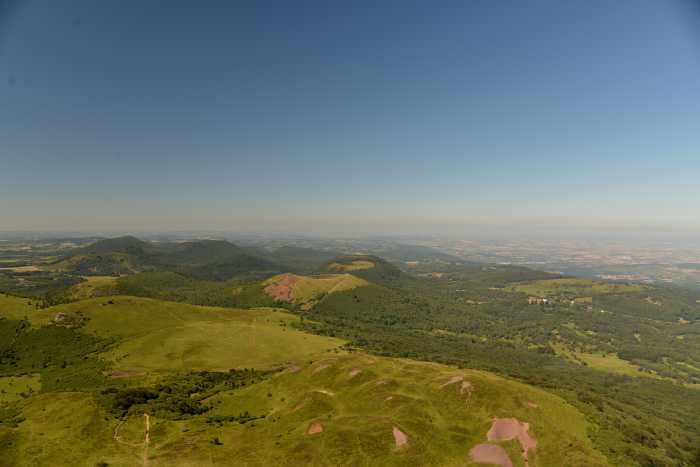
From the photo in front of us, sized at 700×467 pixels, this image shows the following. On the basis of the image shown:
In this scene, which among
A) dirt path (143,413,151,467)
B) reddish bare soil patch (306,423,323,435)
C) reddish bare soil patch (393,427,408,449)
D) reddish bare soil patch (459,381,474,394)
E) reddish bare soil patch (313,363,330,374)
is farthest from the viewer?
reddish bare soil patch (313,363,330,374)

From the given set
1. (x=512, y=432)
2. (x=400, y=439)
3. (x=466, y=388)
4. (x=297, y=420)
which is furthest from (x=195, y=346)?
(x=512, y=432)

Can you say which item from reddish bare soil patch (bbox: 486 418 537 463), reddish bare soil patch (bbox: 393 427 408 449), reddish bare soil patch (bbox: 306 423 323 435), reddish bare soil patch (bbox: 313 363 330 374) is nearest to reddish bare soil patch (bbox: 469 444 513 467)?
reddish bare soil patch (bbox: 486 418 537 463)

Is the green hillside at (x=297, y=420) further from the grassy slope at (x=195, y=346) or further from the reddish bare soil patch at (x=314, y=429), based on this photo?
the grassy slope at (x=195, y=346)

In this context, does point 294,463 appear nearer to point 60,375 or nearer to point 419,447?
point 419,447

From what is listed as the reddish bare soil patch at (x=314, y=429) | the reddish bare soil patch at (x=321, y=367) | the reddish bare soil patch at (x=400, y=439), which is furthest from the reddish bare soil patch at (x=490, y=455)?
the reddish bare soil patch at (x=321, y=367)

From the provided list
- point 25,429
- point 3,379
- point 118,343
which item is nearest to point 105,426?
point 25,429

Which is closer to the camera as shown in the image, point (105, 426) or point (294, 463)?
point (294, 463)

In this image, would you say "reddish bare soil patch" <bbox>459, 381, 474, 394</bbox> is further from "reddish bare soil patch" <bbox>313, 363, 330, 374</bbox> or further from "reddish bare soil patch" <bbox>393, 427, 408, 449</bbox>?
"reddish bare soil patch" <bbox>313, 363, 330, 374</bbox>
